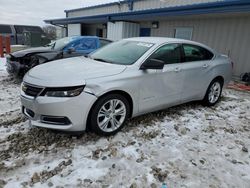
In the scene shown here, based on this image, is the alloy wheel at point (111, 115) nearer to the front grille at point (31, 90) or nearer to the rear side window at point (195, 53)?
the front grille at point (31, 90)

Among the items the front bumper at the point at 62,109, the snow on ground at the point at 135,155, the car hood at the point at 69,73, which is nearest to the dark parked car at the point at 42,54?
the snow on ground at the point at 135,155

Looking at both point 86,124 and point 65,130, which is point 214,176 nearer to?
point 86,124

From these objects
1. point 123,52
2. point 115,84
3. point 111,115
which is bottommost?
point 111,115

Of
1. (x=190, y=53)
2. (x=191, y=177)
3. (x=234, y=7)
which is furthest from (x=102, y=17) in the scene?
(x=191, y=177)

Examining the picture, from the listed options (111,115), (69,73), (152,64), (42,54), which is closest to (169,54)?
(152,64)

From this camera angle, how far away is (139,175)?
2.53 m

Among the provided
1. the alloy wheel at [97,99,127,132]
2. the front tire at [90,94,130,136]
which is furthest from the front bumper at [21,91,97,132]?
the alloy wheel at [97,99,127,132]

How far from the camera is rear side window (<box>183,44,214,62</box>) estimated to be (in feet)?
14.0

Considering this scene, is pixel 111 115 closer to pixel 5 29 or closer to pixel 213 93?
pixel 213 93

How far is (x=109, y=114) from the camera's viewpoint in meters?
3.23

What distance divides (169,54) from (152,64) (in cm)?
74

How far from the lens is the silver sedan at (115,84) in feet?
9.32

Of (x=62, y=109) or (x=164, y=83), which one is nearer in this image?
(x=62, y=109)

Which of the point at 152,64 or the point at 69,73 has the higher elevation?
the point at 152,64
